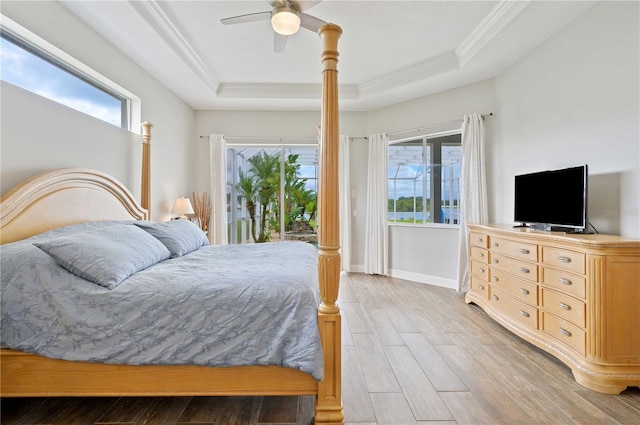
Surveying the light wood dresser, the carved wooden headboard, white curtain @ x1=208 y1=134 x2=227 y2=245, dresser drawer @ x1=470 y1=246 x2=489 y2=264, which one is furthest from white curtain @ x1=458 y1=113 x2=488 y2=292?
the carved wooden headboard

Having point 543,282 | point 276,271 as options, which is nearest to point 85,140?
point 276,271

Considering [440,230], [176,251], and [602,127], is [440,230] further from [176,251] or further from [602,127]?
[176,251]

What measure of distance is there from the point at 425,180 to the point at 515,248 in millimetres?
2146

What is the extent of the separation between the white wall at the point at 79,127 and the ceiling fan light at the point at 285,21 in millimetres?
1709

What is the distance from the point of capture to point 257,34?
10.5 ft

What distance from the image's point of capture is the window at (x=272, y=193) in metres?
5.29

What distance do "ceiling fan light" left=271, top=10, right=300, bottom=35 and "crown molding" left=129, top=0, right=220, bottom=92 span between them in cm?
119

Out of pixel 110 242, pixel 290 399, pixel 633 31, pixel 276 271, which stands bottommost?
pixel 290 399

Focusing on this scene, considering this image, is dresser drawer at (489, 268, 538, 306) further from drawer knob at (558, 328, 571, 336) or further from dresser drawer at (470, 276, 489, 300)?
drawer knob at (558, 328, 571, 336)

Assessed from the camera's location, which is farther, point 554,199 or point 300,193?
point 300,193

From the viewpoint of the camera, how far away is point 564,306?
2.19m

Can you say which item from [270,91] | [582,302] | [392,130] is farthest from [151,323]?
[392,130]

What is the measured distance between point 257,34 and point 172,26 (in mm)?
796

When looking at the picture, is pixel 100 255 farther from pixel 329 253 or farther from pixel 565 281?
pixel 565 281
